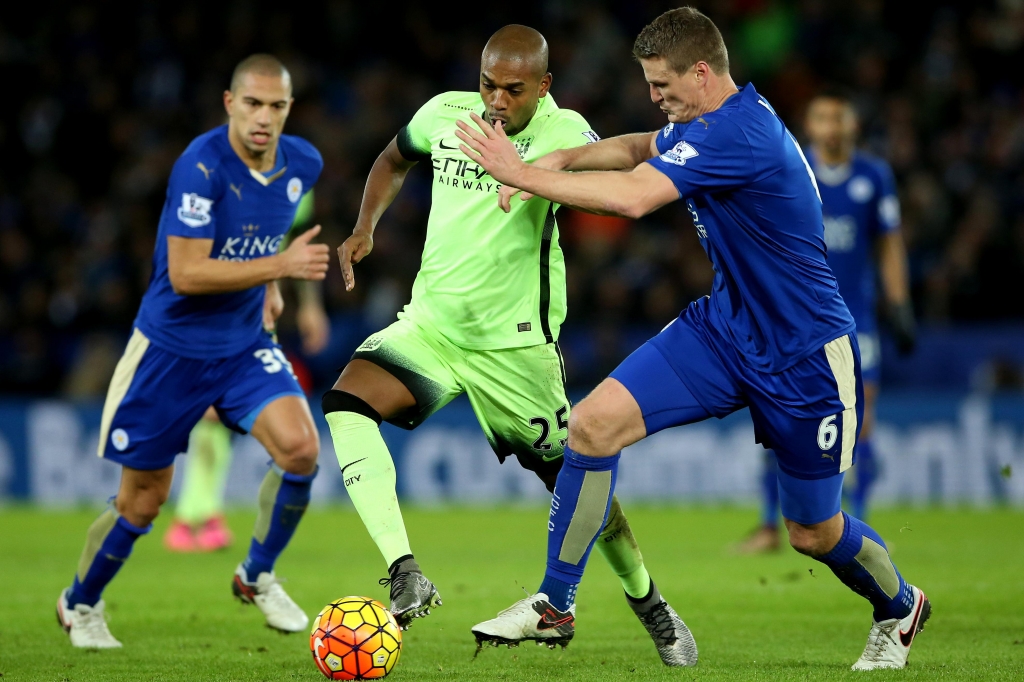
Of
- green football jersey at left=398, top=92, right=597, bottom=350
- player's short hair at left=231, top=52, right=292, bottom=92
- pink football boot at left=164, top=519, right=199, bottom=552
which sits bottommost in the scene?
pink football boot at left=164, top=519, right=199, bottom=552

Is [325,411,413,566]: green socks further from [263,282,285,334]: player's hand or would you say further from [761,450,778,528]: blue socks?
[761,450,778,528]: blue socks

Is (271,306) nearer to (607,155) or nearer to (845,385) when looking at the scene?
(607,155)

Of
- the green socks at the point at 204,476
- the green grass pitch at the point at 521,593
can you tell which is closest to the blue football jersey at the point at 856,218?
the green grass pitch at the point at 521,593

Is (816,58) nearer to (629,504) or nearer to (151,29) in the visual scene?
(629,504)

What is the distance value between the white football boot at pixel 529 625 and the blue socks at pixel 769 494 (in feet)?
15.4

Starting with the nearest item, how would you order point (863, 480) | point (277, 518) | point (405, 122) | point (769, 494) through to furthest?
1. point (277, 518)
2. point (863, 480)
3. point (769, 494)
4. point (405, 122)

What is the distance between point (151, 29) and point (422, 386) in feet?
47.9

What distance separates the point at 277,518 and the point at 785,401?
275 centimetres

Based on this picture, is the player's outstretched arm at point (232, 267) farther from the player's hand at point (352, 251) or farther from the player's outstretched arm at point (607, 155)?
the player's outstretched arm at point (607, 155)

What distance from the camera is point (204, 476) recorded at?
1038 cm

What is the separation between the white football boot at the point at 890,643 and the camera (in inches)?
214

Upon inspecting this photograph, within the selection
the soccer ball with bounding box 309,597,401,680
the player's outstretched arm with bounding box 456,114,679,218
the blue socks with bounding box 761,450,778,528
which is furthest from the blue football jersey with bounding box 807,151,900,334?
the soccer ball with bounding box 309,597,401,680

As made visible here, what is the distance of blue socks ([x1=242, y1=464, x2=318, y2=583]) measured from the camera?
6723 millimetres

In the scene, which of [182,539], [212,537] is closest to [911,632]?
[212,537]
